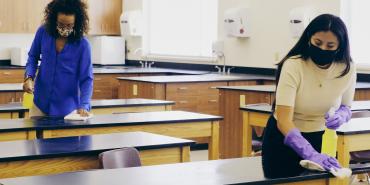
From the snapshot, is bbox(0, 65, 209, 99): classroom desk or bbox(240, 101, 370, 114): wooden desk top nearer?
bbox(240, 101, 370, 114): wooden desk top

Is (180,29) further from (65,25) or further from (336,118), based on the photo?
(336,118)

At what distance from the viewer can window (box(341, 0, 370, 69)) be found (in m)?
7.04

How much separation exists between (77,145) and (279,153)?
104 centimetres

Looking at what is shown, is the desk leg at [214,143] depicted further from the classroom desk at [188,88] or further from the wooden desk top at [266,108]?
the classroom desk at [188,88]

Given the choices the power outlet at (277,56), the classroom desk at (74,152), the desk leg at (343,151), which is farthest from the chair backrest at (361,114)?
the power outlet at (277,56)

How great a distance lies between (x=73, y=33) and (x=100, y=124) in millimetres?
644

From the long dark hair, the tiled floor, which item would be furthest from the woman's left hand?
the tiled floor

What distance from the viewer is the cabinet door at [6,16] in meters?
9.46

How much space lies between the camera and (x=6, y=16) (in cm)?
951

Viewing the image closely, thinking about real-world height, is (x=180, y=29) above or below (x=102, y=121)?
above

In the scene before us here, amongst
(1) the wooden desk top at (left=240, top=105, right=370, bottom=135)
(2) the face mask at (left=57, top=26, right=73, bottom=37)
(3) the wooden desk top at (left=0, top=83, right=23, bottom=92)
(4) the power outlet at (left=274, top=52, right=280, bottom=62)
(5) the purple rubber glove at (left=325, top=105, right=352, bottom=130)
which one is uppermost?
(2) the face mask at (left=57, top=26, right=73, bottom=37)

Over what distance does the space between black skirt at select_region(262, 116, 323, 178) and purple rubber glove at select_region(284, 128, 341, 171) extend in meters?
0.10

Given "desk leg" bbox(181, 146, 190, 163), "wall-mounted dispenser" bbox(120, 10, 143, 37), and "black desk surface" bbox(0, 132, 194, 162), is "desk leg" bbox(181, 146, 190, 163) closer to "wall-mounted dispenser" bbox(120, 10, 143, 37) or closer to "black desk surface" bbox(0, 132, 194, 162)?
"black desk surface" bbox(0, 132, 194, 162)

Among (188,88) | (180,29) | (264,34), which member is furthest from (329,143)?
(180,29)
